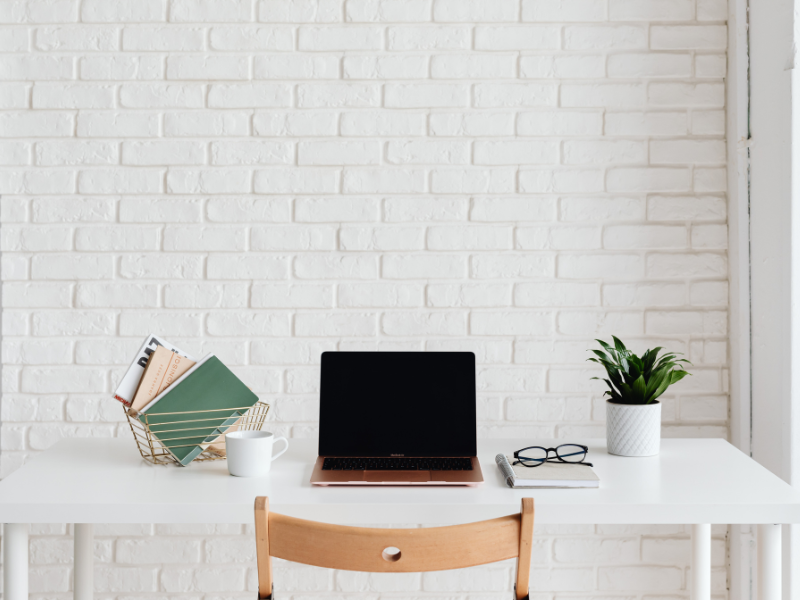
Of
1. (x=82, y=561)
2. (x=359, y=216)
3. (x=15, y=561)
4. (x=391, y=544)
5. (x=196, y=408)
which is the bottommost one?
(x=82, y=561)

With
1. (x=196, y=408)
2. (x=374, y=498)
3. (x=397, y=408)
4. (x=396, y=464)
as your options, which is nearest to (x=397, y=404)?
(x=397, y=408)

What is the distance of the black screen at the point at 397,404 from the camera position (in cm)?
140

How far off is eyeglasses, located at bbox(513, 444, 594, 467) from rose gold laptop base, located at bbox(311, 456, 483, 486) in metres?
0.10

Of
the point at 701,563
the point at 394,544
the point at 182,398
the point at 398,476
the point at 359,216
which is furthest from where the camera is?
the point at 359,216

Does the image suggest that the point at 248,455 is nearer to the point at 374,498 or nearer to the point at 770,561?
the point at 374,498

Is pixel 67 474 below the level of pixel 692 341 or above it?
below

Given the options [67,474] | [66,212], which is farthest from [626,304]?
[66,212]

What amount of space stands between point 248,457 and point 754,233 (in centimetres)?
132

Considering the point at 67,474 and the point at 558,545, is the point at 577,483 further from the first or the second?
the point at 67,474

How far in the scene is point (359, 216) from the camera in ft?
5.95

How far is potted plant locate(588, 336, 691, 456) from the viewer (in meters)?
1.41

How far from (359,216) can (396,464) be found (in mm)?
730

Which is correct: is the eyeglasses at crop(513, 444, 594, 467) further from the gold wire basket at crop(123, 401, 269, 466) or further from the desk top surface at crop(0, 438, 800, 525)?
Answer: the gold wire basket at crop(123, 401, 269, 466)

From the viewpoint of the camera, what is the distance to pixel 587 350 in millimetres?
1788
